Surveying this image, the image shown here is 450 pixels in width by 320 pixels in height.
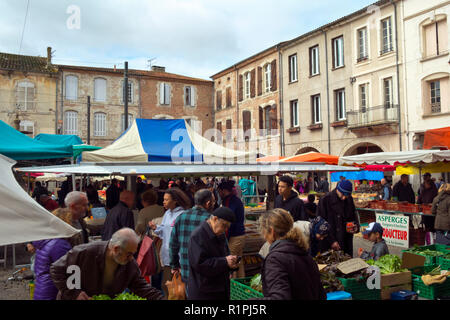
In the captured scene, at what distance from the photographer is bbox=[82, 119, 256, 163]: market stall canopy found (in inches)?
309

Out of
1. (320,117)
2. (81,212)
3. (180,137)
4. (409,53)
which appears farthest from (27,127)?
(81,212)

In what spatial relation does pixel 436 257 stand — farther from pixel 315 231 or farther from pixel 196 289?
pixel 196 289

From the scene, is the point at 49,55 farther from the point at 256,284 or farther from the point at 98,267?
the point at 98,267

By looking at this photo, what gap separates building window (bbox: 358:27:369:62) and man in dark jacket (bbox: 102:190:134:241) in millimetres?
18165

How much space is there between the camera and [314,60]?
23281 mm

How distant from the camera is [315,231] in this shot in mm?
5070

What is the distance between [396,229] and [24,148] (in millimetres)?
8507

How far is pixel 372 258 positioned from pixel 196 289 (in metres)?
3.15

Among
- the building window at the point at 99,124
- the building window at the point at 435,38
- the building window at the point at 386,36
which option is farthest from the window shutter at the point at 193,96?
the building window at the point at 435,38

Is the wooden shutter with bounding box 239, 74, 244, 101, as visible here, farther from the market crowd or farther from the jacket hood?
the jacket hood

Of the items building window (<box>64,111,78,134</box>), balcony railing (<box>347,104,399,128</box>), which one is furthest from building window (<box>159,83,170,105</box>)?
balcony railing (<box>347,104,399,128</box>)

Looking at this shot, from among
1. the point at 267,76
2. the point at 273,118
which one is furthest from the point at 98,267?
the point at 267,76

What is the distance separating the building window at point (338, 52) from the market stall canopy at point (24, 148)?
17.6 meters

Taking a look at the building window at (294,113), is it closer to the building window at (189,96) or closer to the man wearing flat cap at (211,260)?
the building window at (189,96)
